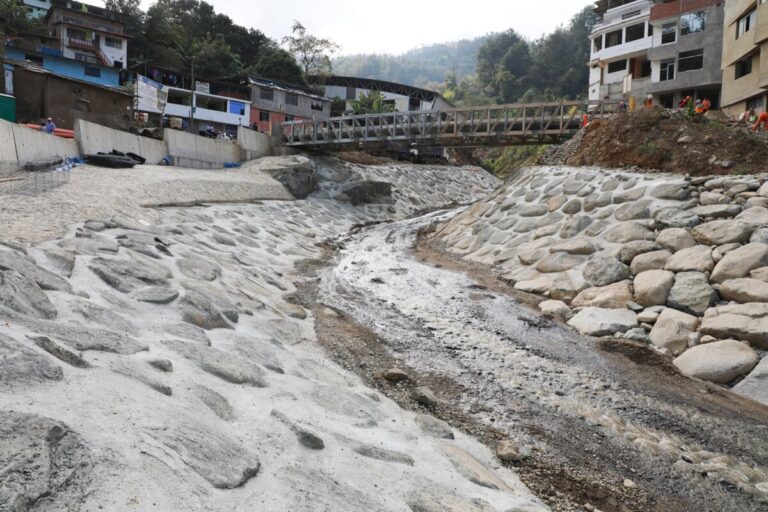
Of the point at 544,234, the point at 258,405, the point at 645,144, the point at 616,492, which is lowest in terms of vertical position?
the point at 616,492

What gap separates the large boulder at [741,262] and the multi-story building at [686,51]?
76.8 ft

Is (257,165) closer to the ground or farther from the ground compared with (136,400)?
farther from the ground

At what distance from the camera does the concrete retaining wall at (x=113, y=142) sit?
60.3 feet

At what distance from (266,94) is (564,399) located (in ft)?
147

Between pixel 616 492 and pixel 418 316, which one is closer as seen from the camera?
pixel 616 492

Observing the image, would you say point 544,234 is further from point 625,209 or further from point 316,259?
point 316,259

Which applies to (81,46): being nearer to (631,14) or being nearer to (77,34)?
(77,34)

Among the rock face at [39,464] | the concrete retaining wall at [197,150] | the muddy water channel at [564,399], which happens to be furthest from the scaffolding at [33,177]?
the rock face at [39,464]

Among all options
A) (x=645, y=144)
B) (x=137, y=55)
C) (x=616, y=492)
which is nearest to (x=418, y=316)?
(x=616, y=492)

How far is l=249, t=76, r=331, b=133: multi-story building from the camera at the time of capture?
45281mm

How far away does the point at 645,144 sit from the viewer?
1346cm

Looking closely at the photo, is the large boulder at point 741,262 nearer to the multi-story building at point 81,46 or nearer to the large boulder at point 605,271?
the large boulder at point 605,271

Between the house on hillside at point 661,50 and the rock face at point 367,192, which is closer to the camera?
the rock face at point 367,192

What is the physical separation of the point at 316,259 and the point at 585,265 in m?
6.79
